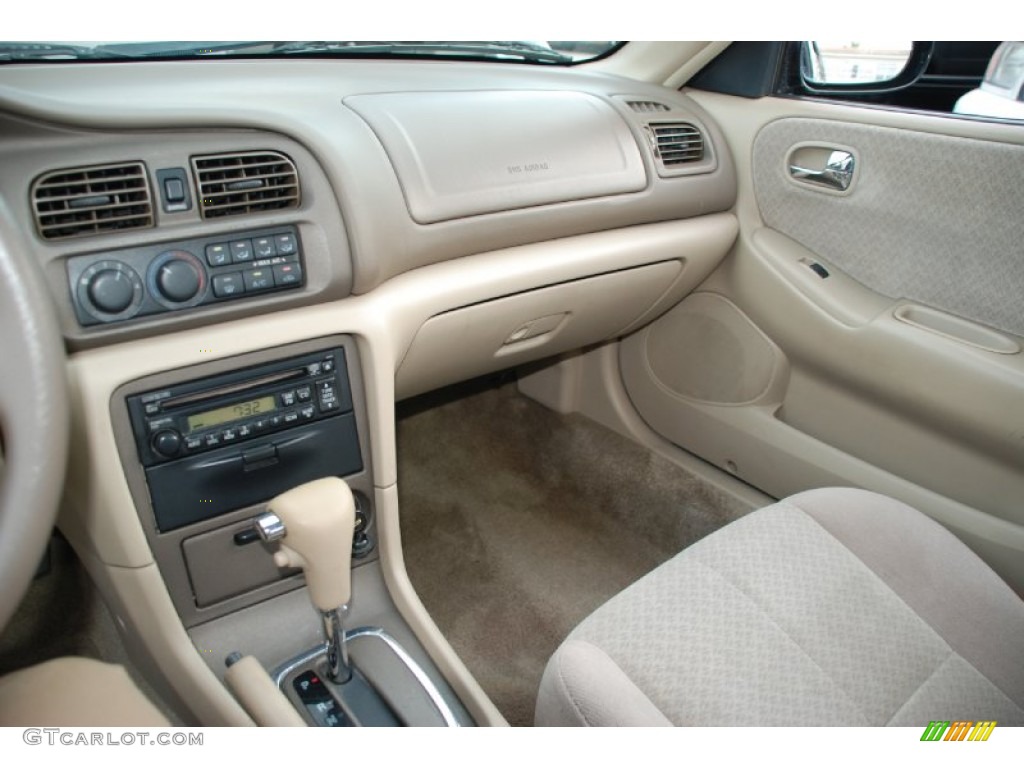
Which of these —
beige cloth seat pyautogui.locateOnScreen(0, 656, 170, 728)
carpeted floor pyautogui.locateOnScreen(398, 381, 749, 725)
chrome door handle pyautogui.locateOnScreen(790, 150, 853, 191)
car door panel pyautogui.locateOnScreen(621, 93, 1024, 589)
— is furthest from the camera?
carpeted floor pyautogui.locateOnScreen(398, 381, 749, 725)

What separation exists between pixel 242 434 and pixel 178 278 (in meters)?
0.26

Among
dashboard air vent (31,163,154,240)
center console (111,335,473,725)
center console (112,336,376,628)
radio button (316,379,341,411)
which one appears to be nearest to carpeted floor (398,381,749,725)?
center console (111,335,473,725)

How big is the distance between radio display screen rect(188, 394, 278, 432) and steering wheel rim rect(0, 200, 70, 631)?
49 centimetres

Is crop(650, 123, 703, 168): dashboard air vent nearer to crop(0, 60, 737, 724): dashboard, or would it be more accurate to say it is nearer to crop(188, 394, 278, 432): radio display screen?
crop(0, 60, 737, 724): dashboard

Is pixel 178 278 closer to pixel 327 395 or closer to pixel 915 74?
pixel 327 395

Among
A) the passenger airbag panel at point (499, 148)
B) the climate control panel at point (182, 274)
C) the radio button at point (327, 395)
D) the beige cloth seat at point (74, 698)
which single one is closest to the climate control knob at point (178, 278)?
the climate control panel at point (182, 274)

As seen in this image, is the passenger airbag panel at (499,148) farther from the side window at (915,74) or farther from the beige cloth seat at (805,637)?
the beige cloth seat at (805,637)

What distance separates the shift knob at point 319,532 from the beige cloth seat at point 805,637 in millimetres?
319

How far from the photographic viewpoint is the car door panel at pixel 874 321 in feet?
4.54

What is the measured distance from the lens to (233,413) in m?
1.16

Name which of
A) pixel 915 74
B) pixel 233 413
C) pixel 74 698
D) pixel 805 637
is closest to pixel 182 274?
pixel 233 413

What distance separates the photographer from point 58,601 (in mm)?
1636

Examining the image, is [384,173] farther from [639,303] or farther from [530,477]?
[530,477]

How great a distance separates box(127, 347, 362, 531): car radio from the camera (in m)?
1.11
